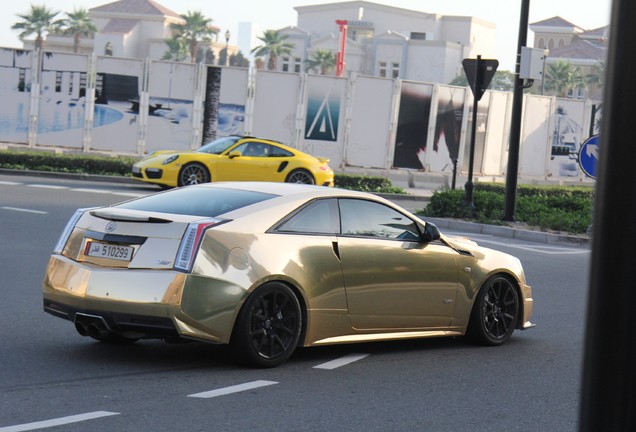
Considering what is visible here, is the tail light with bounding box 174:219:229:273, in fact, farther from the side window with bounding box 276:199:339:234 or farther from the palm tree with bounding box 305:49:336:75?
the palm tree with bounding box 305:49:336:75

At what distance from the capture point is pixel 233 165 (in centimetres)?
2538

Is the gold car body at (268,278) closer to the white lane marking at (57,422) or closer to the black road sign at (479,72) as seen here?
the white lane marking at (57,422)

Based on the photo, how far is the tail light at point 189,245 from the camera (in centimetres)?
745

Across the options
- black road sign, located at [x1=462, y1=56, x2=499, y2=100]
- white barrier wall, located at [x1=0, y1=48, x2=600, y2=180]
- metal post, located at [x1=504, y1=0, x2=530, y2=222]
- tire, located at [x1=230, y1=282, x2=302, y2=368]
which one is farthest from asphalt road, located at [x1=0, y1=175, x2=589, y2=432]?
white barrier wall, located at [x1=0, y1=48, x2=600, y2=180]

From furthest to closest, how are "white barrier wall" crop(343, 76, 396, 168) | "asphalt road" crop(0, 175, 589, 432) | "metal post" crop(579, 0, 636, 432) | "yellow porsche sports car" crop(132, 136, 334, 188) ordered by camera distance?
1. "white barrier wall" crop(343, 76, 396, 168)
2. "yellow porsche sports car" crop(132, 136, 334, 188)
3. "asphalt road" crop(0, 175, 589, 432)
4. "metal post" crop(579, 0, 636, 432)

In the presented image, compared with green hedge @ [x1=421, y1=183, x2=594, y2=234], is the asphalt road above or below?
below

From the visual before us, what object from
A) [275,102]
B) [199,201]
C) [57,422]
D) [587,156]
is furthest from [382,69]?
[57,422]

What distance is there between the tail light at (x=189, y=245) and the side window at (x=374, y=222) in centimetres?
139

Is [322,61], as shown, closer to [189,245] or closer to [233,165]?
[233,165]

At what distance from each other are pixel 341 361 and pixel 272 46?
117 metres

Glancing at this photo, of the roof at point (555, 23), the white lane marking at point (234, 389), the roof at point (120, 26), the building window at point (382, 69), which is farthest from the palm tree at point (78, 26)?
the white lane marking at point (234, 389)

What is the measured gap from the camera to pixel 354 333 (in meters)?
8.55

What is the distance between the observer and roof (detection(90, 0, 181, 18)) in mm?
138625

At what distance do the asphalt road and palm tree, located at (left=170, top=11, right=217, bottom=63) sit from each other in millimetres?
117703
